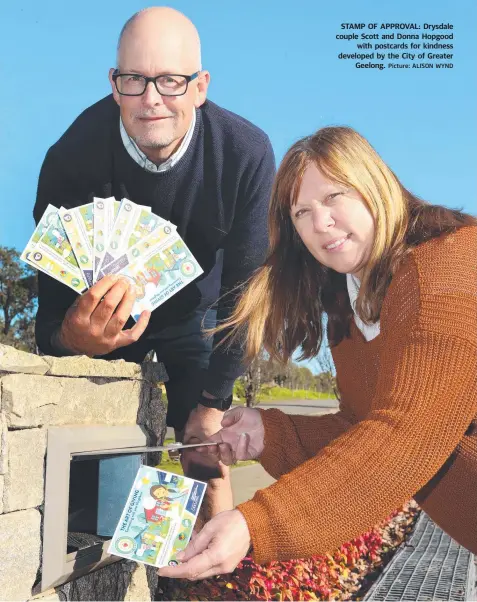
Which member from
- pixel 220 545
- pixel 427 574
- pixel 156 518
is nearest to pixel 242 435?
pixel 156 518

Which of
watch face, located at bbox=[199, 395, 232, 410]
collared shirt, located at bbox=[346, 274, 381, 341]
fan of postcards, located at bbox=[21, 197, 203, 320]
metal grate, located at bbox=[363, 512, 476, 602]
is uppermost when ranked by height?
fan of postcards, located at bbox=[21, 197, 203, 320]

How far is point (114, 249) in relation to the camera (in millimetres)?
2904

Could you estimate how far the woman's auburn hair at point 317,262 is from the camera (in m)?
2.06

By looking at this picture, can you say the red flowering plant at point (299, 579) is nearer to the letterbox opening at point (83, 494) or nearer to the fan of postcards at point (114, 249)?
the letterbox opening at point (83, 494)

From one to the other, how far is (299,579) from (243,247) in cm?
195

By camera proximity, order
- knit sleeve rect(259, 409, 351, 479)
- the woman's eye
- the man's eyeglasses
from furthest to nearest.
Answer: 1. the man's eyeglasses
2. knit sleeve rect(259, 409, 351, 479)
3. the woman's eye

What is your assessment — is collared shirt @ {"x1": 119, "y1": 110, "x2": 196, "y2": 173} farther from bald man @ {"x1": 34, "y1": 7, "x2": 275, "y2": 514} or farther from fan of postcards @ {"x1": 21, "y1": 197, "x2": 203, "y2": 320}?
fan of postcards @ {"x1": 21, "y1": 197, "x2": 203, "y2": 320}

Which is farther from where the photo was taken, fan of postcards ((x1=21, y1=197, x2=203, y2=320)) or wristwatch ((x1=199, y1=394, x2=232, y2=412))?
wristwatch ((x1=199, y1=394, x2=232, y2=412))

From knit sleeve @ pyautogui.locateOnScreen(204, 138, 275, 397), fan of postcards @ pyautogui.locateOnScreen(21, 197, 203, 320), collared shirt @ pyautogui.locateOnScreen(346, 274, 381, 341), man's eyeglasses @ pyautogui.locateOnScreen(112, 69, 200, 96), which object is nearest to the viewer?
collared shirt @ pyautogui.locateOnScreen(346, 274, 381, 341)

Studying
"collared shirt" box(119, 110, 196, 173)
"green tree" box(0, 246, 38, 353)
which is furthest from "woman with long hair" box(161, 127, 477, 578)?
"green tree" box(0, 246, 38, 353)

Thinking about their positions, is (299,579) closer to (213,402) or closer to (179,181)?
(213,402)

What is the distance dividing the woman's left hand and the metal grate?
7.60 feet

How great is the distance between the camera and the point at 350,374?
2.42m

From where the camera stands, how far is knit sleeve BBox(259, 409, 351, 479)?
254cm
